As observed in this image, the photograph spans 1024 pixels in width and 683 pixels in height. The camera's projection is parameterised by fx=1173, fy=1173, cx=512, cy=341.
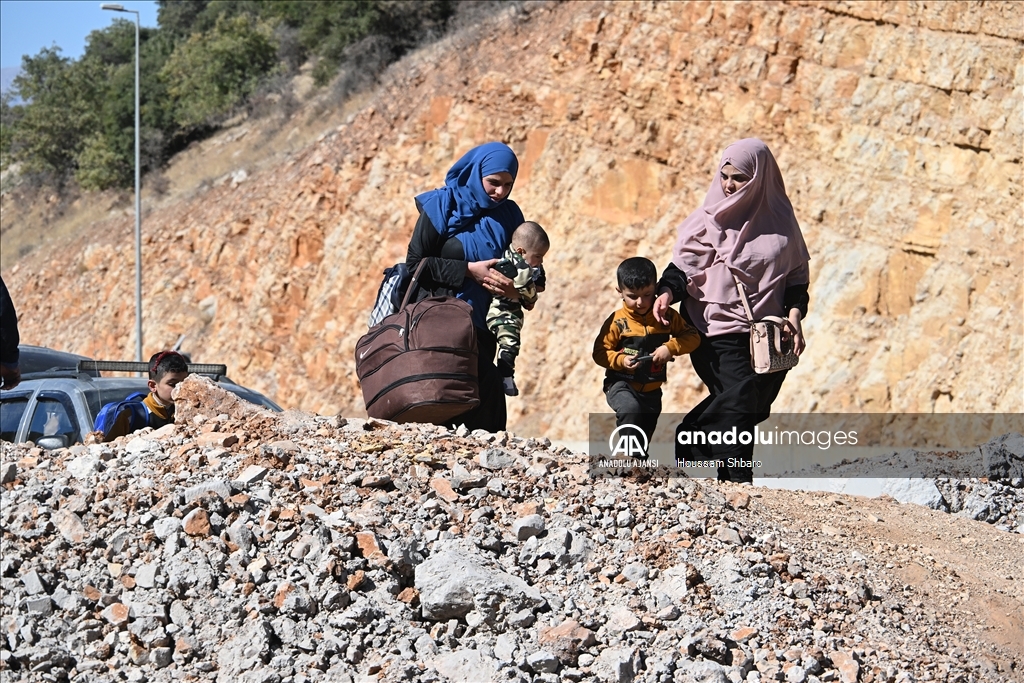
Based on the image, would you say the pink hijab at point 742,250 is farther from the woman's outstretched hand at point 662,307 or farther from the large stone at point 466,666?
the large stone at point 466,666

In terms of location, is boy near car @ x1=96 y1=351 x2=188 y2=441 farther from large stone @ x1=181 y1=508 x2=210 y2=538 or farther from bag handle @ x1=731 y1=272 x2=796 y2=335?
bag handle @ x1=731 y1=272 x2=796 y2=335

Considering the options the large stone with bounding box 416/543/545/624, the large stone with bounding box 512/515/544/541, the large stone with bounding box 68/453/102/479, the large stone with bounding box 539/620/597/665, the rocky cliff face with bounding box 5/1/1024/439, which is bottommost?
the large stone with bounding box 539/620/597/665

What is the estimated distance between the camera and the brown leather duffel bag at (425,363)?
5242 millimetres

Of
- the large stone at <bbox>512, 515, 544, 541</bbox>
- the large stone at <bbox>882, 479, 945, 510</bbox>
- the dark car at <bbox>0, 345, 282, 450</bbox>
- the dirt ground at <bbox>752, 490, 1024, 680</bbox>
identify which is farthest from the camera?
the dark car at <bbox>0, 345, 282, 450</bbox>

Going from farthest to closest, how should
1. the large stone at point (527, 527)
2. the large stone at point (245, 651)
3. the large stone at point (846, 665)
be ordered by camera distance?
the large stone at point (527, 527), the large stone at point (846, 665), the large stone at point (245, 651)

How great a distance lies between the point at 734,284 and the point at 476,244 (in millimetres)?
1371

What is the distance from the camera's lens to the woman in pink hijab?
593 centimetres

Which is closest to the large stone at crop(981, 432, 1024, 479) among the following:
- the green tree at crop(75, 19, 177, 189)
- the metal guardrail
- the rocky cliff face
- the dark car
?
the dark car

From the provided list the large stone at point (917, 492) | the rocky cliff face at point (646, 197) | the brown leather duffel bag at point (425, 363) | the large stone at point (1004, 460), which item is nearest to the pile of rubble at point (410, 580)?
the brown leather duffel bag at point (425, 363)

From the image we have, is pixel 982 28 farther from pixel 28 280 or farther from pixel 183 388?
pixel 28 280

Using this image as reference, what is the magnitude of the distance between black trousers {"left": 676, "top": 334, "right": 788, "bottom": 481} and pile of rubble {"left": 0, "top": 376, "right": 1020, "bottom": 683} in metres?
1.01

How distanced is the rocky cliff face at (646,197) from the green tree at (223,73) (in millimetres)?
8640

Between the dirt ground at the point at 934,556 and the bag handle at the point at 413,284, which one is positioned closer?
the dirt ground at the point at 934,556

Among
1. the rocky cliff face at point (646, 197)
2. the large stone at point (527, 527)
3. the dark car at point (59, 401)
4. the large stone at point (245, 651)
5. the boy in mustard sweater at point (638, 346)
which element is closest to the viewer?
the large stone at point (245, 651)
